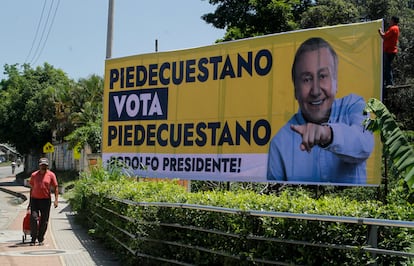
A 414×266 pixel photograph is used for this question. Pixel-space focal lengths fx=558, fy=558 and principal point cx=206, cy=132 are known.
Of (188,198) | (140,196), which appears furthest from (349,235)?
→ (140,196)

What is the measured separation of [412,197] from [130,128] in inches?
336

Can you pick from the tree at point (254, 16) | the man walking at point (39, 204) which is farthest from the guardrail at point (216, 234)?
the tree at point (254, 16)

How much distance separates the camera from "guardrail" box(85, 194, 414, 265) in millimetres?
4785

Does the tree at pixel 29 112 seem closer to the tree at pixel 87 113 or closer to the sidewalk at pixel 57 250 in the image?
the tree at pixel 87 113

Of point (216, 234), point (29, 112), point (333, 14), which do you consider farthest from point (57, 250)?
point (29, 112)

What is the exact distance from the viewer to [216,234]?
675 centimetres

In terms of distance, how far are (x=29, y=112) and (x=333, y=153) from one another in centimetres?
4298

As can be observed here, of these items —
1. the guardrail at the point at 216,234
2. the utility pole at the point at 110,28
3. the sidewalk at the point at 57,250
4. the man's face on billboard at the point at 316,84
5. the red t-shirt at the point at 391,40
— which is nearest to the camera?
the guardrail at the point at 216,234

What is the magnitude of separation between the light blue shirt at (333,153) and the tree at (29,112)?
122 ft

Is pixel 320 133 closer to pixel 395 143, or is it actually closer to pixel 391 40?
pixel 391 40

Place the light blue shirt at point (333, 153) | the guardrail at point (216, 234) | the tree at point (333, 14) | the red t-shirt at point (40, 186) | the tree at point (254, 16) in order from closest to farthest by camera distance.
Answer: the guardrail at point (216, 234) < the light blue shirt at point (333, 153) < the red t-shirt at point (40, 186) < the tree at point (333, 14) < the tree at point (254, 16)

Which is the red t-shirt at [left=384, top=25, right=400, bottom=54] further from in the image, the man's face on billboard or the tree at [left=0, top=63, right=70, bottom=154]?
the tree at [left=0, top=63, right=70, bottom=154]

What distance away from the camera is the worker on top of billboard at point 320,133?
29.3 feet

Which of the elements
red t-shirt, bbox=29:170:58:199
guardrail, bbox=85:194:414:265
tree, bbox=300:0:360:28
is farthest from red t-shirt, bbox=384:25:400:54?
tree, bbox=300:0:360:28
